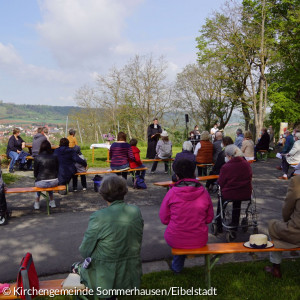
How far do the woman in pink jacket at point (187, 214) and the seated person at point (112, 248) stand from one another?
31.7 inches

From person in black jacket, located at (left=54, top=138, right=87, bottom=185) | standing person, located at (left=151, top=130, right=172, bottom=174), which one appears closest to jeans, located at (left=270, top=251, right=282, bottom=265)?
person in black jacket, located at (left=54, top=138, right=87, bottom=185)

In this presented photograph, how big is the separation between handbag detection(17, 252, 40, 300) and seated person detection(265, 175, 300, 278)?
8.41 ft

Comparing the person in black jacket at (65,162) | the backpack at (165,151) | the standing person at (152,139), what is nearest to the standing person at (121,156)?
the person in black jacket at (65,162)

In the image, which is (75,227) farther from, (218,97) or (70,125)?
(70,125)

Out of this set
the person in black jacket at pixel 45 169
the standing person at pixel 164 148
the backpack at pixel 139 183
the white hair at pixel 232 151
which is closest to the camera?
the white hair at pixel 232 151

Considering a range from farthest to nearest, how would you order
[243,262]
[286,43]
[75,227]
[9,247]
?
[286,43] < [75,227] < [9,247] < [243,262]

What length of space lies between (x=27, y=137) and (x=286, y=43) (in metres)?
18.8

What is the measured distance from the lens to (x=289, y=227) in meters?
3.89

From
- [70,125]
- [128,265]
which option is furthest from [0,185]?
[70,125]

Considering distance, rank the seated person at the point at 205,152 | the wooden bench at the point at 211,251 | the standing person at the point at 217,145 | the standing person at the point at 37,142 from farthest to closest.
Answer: the standing person at the point at 37,142 → the seated person at the point at 205,152 → the standing person at the point at 217,145 → the wooden bench at the point at 211,251

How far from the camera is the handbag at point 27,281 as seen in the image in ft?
9.55

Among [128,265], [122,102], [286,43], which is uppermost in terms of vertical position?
[286,43]

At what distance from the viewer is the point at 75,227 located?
623 cm

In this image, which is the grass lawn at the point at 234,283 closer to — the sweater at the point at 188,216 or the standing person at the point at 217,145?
the sweater at the point at 188,216
